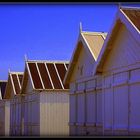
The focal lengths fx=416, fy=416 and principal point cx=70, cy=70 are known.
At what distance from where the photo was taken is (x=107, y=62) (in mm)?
17828

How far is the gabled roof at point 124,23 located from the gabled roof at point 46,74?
→ 1056 centimetres

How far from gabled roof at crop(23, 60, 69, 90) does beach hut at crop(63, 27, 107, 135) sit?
4.18 m

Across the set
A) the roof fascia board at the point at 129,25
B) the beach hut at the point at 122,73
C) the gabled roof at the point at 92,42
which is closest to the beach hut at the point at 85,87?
the gabled roof at the point at 92,42

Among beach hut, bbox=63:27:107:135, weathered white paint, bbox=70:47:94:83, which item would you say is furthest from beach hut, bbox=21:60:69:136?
weathered white paint, bbox=70:47:94:83

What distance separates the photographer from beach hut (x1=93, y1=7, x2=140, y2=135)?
14.7m

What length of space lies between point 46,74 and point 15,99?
8814 mm

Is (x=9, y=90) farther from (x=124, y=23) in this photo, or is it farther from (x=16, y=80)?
(x=124, y=23)

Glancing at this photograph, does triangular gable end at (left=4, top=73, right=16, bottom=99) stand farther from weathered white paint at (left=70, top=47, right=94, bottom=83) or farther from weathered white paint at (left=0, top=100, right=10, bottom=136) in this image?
weathered white paint at (left=70, top=47, right=94, bottom=83)

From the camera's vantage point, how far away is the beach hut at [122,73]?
48.2ft

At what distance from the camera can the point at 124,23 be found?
49.7 feet

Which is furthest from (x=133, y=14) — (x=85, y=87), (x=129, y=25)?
(x=85, y=87)

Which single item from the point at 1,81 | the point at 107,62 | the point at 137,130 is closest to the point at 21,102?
the point at 1,81

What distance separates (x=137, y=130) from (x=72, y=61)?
952cm

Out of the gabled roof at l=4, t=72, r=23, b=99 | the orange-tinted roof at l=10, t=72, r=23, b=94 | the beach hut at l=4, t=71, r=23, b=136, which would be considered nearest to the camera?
the beach hut at l=4, t=71, r=23, b=136
